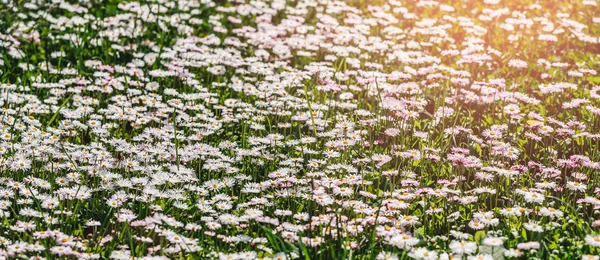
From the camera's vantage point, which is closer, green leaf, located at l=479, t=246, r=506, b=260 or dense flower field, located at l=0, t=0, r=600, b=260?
green leaf, located at l=479, t=246, r=506, b=260

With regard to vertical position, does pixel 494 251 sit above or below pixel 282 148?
above

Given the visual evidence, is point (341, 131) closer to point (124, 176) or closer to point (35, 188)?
point (124, 176)

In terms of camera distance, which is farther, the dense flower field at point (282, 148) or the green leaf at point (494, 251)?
the dense flower field at point (282, 148)

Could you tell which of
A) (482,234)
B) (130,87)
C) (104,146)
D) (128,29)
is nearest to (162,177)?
(104,146)

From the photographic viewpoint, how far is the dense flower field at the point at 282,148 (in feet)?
12.6

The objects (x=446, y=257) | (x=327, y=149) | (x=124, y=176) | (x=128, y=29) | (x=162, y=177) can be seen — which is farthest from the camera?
(x=128, y=29)

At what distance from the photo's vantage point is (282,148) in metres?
5.29

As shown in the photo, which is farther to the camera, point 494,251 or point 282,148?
point 282,148

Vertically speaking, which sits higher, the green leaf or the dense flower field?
the green leaf

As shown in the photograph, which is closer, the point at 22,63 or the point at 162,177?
the point at 162,177

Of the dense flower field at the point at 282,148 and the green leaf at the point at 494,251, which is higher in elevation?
the green leaf at the point at 494,251

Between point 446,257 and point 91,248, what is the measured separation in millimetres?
1751

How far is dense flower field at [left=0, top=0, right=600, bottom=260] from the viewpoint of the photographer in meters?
3.84

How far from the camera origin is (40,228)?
3826mm
